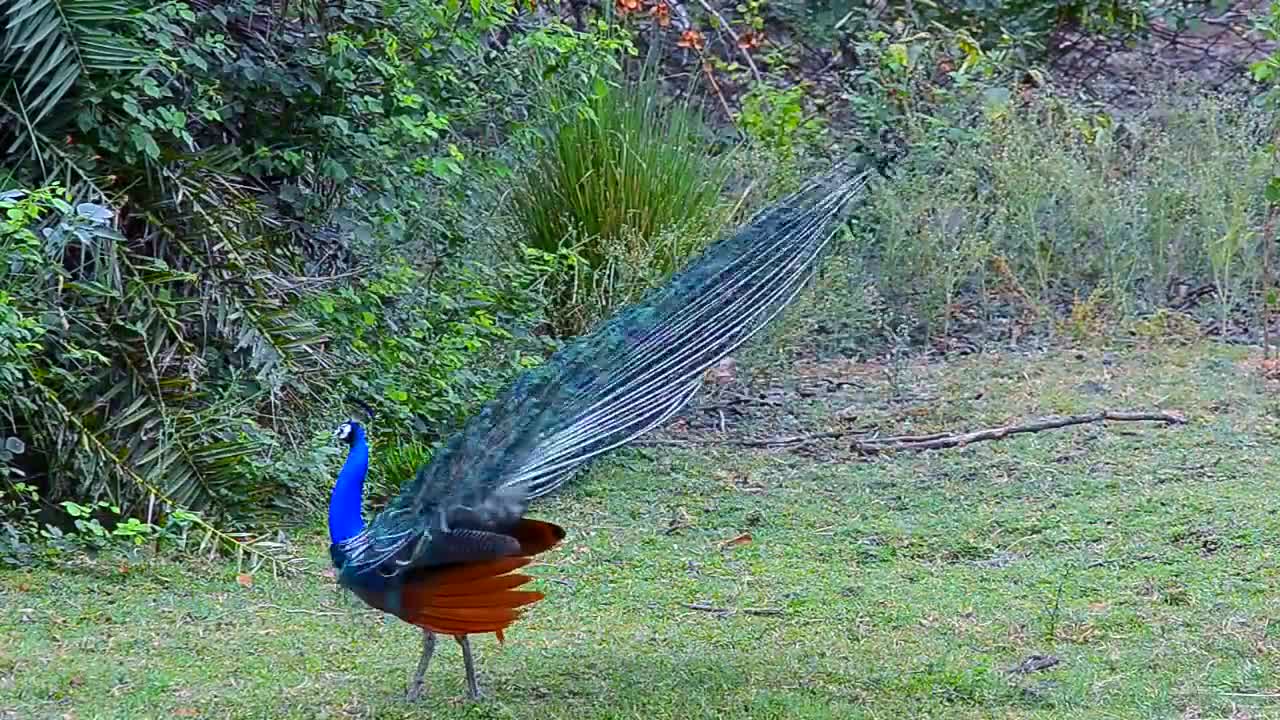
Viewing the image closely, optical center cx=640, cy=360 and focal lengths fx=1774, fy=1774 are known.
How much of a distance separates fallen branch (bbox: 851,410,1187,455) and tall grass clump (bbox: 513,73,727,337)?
1295 millimetres

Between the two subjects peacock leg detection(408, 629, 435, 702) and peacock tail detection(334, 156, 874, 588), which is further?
peacock leg detection(408, 629, 435, 702)

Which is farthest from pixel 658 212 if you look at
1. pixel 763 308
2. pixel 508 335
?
pixel 763 308

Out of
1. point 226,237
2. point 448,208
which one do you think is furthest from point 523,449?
point 448,208

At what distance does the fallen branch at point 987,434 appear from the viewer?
7.82m

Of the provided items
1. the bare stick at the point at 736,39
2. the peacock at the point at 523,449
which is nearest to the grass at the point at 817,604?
the peacock at the point at 523,449

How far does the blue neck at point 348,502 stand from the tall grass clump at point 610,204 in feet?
12.9

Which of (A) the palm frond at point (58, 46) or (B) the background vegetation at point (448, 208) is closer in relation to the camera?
(A) the palm frond at point (58, 46)

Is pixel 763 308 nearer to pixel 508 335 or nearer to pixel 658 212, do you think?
pixel 508 335

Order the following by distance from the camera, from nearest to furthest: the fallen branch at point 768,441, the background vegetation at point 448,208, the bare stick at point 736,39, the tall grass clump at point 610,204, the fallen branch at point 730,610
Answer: the fallen branch at point 730,610
the background vegetation at point 448,208
the fallen branch at point 768,441
the tall grass clump at point 610,204
the bare stick at point 736,39

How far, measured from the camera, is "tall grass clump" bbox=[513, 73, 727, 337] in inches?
331

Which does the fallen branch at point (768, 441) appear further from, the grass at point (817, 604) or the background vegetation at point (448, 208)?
the background vegetation at point (448, 208)

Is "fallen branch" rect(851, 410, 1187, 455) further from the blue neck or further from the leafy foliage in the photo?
the blue neck

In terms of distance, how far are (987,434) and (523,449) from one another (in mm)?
4068

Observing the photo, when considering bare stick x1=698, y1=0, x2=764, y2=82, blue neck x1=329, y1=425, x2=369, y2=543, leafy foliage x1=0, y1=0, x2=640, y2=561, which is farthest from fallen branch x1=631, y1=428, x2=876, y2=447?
blue neck x1=329, y1=425, x2=369, y2=543
